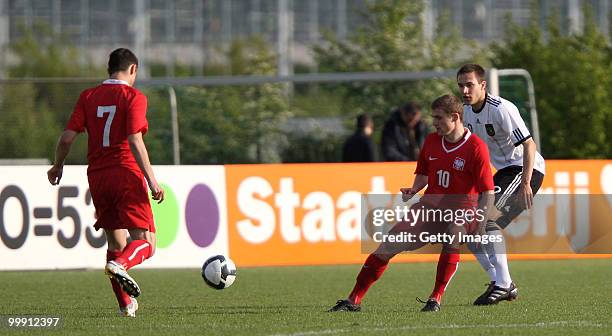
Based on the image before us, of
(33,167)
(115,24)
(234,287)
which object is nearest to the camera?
(234,287)

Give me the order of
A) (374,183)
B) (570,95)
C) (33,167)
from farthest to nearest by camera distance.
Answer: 1. (570,95)
2. (374,183)
3. (33,167)

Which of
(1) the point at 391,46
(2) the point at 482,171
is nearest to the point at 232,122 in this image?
(1) the point at 391,46

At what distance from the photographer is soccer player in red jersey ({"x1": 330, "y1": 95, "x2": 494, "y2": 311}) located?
10430 millimetres

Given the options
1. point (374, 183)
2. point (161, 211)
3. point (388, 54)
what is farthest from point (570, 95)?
point (161, 211)

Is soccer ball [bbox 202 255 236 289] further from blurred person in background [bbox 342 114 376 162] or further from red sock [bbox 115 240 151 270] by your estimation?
blurred person in background [bbox 342 114 376 162]

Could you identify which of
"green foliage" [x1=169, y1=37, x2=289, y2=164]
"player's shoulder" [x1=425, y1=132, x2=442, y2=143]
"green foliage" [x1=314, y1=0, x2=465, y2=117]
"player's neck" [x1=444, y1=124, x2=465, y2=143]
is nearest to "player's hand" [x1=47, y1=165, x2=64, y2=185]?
"player's shoulder" [x1=425, y1=132, x2=442, y2=143]

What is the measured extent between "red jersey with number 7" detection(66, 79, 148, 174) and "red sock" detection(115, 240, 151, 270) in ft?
1.68

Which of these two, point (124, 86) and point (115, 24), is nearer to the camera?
point (124, 86)

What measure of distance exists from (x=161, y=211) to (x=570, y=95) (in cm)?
1178

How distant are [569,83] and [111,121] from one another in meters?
17.5

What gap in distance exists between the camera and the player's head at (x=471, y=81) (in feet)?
36.3

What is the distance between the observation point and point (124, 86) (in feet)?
32.9

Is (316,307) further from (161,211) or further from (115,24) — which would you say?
(115,24)

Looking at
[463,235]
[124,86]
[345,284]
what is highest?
[124,86]
